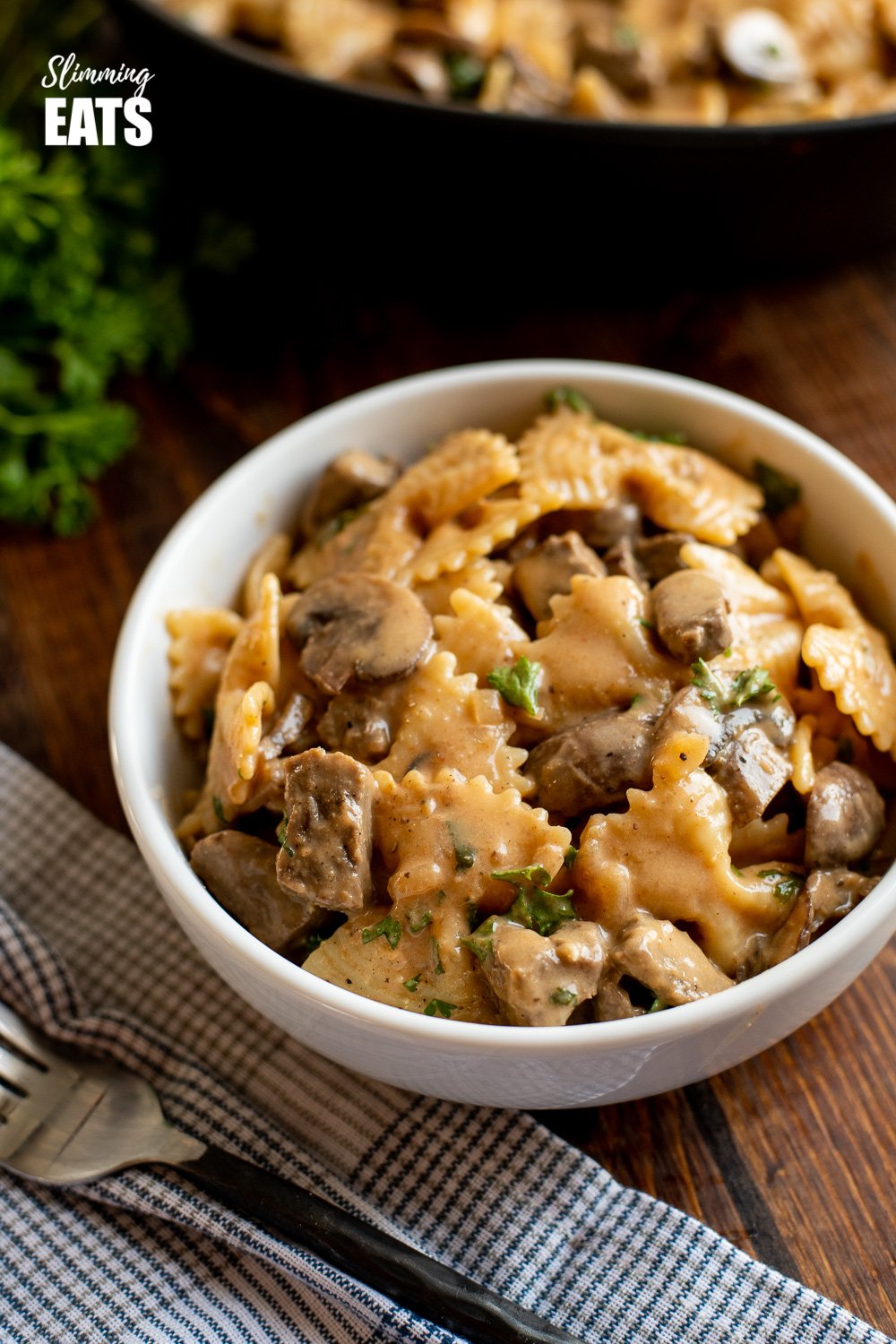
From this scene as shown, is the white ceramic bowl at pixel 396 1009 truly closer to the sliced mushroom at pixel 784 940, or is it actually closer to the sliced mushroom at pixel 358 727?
the sliced mushroom at pixel 784 940

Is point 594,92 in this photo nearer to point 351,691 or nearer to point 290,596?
point 290,596

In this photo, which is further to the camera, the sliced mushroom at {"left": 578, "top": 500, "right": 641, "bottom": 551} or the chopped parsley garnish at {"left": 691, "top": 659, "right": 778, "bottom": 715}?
the sliced mushroom at {"left": 578, "top": 500, "right": 641, "bottom": 551}

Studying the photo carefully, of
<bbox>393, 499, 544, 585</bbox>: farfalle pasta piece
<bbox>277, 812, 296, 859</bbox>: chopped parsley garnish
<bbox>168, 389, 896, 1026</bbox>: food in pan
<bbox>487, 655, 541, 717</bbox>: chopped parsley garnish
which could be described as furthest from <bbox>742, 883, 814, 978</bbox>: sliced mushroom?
<bbox>393, 499, 544, 585</bbox>: farfalle pasta piece

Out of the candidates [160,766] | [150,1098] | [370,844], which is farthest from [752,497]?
[150,1098]

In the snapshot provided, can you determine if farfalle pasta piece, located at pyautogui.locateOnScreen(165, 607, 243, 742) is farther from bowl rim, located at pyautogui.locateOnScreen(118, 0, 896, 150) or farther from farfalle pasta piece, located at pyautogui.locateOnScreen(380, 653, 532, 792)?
bowl rim, located at pyautogui.locateOnScreen(118, 0, 896, 150)

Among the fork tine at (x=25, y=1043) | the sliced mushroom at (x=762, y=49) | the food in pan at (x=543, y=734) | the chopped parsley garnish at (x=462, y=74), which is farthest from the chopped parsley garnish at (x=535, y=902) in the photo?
the sliced mushroom at (x=762, y=49)

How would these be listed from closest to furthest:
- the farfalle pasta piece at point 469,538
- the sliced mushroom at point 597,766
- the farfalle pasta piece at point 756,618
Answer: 1. the sliced mushroom at point 597,766
2. the farfalle pasta piece at point 756,618
3. the farfalle pasta piece at point 469,538

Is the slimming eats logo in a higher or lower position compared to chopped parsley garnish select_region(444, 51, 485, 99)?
lower
